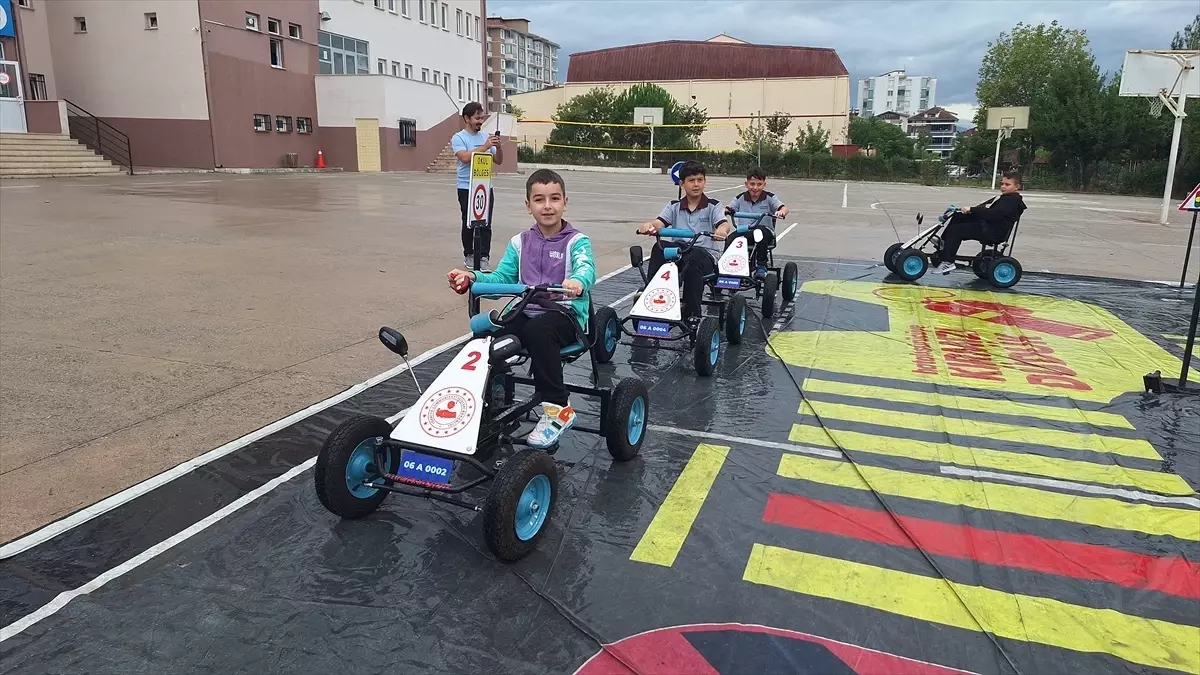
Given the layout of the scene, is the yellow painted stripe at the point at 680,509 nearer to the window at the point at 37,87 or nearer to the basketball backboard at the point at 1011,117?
→ the window at the point at 37,87

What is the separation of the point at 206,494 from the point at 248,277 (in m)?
4.79

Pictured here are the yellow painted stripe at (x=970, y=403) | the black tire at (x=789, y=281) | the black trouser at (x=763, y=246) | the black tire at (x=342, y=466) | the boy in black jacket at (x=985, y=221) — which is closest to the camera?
the black tire at (x=342, y=466)

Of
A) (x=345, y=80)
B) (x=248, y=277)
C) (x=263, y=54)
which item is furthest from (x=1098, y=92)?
(x=248, y=277)

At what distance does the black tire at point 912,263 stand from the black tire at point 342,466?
7250 millimetres

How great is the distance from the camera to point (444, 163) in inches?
1309

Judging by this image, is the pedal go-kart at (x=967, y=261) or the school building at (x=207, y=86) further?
the school building at (x=207, y=86)

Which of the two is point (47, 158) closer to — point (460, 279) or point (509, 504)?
point (460, 279)

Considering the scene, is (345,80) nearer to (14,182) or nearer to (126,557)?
(14,182)

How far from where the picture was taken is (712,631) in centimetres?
236

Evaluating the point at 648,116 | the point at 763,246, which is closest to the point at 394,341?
the point at 763,246

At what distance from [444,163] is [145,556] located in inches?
1264

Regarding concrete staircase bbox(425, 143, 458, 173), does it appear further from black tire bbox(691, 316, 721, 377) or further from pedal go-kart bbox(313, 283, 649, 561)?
pedal go-kart bbox(313, 283, 649, 561)

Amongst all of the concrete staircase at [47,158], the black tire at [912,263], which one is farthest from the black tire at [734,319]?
the concrete staircase at [47,158]

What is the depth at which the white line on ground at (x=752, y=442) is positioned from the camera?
3.75 metres
